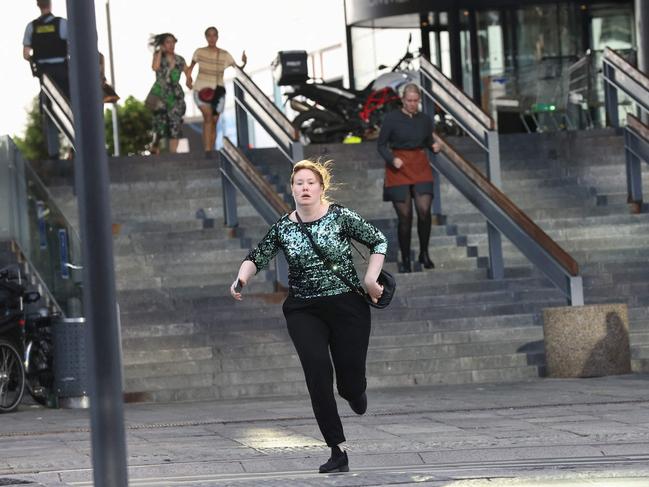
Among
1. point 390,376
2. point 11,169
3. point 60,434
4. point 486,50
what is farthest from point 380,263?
point 486,50

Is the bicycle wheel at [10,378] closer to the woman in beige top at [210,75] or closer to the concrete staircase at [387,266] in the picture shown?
the concrete staircase at [387,266]

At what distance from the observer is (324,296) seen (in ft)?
29.6

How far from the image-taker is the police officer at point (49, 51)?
2052 cm

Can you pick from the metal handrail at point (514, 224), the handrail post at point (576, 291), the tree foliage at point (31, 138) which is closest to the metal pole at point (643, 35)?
the metal handrail at point (514, 224)

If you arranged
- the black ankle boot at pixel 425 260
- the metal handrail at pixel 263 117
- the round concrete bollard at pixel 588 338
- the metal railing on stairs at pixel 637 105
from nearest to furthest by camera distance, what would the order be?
the round concrete bollard at pixel 588 338 → the black ankle boot at pixel 425 260 → the metal handrail at pixel 263 117 → the metal railing on stairs at pixel 637 105

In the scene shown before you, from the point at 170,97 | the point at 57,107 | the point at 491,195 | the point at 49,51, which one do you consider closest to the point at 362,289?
the point at 491,195

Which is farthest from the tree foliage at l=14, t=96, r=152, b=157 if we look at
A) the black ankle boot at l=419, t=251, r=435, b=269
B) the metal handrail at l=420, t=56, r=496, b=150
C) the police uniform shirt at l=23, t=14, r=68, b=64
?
the black ankle boot at l=419, t=251, r=435, b=269

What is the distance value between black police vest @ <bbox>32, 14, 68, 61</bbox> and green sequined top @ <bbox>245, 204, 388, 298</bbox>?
469 inches

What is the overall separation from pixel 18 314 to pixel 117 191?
5.59 metres

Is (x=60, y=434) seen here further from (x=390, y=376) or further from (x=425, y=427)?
(x=390, y=376)

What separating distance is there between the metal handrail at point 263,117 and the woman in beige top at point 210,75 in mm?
876

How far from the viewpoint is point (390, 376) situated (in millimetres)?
14695

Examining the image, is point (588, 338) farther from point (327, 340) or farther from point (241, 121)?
point (241, 121)

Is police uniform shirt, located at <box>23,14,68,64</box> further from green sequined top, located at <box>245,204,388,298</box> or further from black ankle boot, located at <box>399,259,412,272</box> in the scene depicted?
green sequined top, located at <box>245,204,388,298</box>
